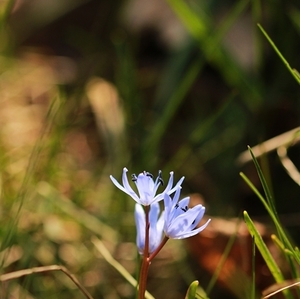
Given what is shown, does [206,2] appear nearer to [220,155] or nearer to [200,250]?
[220,155]

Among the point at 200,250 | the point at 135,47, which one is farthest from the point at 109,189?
the point at 135,47

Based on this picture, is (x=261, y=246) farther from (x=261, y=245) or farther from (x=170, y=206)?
(x=170, y=206)

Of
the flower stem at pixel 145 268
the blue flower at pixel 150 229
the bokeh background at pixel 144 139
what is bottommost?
the flower stem at pixel 145 268

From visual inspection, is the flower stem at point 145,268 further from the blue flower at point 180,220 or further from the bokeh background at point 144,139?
the bokeh background at point 144,139

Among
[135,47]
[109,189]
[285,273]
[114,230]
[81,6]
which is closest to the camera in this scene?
[285,273]

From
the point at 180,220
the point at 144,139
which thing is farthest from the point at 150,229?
the point at 144,139

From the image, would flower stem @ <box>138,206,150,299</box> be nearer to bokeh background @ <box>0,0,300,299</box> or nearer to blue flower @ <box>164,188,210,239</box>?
blue flower @ <box>164,188,210,239</box>

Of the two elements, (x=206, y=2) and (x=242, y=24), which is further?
(x=242, y=24)

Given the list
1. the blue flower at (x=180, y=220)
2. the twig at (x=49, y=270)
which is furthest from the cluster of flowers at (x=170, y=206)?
the twig at (x=49, y=270)
